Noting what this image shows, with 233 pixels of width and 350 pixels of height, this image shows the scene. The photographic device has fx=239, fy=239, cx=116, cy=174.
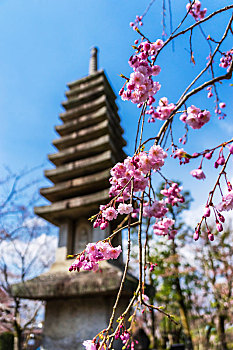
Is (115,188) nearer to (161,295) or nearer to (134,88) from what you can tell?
(134,88)

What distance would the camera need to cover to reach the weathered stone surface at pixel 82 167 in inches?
198

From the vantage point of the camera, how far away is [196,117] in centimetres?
161

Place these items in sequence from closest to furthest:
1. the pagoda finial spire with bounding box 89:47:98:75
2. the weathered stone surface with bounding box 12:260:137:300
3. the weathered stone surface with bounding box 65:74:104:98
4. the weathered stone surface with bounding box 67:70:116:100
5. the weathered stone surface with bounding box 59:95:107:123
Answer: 1. the weathered stone surface with bounding box 12:260:137:300
2. the weathered stone surface with bounding box 59:95:107:123
3. the weathered stone surface with bounding box 65:74:104:98
4. the weathered stone surface with bounding box 67:70:116:100
5. the pagoda finial spire with bounding box 89:47:98:75

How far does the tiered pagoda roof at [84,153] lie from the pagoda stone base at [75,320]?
5.53ft

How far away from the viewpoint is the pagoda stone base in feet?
12.8

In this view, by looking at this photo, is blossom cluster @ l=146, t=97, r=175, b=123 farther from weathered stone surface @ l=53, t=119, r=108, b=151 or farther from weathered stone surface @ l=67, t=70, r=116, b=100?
weathered stone surface @ l=67, t=70, r=116, b=100

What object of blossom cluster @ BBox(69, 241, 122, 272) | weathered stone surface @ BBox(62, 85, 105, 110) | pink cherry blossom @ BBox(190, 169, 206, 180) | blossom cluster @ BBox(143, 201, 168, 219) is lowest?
blossom cluster @ BBox(69, 241, 122, 272)

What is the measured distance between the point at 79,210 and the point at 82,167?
964 millimetres

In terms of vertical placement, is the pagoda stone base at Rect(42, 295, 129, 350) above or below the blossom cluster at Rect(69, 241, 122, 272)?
below

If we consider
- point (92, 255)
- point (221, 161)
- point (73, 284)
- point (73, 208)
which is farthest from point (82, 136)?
point (221, 161)

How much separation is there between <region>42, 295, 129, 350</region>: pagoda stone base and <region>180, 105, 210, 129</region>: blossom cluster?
344cm

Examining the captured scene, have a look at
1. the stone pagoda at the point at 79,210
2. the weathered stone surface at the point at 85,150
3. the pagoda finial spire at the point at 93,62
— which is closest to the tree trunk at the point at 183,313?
the stone pagoda at the point at 79,210

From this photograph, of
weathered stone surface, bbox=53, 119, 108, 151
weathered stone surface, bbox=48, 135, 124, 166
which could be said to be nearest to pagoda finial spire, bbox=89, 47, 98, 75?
weathered stone surface, bbox=53, 119, 108, 151

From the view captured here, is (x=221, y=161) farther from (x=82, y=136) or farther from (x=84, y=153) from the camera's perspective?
(x=82, y=136)
